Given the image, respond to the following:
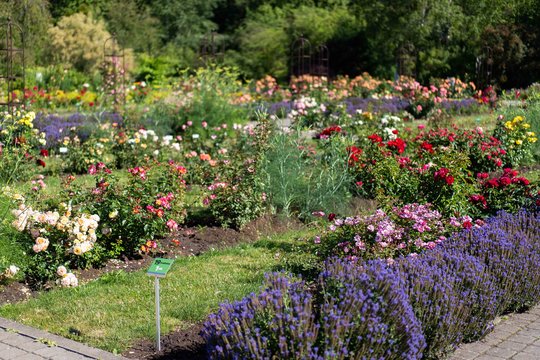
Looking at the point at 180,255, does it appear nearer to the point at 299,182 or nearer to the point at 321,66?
the point at 299,182

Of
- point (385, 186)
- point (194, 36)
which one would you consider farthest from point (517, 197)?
point (194, 36)

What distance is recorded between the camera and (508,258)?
556 centimetres

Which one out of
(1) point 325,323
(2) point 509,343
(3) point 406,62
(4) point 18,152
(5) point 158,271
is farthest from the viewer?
(3) point 406,62

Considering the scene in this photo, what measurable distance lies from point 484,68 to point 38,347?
2440cm

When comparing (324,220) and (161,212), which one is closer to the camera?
(161,212)

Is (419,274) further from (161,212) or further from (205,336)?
(161,212)

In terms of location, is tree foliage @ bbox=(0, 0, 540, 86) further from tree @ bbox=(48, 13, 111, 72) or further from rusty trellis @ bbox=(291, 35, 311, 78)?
rusty trellis @ bbox=(291, 35, 311, 78)

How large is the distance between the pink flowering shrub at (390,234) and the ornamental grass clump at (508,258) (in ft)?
1.03

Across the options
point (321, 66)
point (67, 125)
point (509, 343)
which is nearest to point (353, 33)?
point (321, 66)

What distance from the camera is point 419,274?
191 inches

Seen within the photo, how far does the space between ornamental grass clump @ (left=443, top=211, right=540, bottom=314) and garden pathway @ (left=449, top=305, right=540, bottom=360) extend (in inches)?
4.9

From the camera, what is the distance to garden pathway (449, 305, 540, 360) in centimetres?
477

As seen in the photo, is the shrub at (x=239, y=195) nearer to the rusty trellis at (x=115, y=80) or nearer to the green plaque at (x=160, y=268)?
the green plaque at (x=160, y=268)

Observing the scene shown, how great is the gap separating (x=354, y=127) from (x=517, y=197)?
604cm
